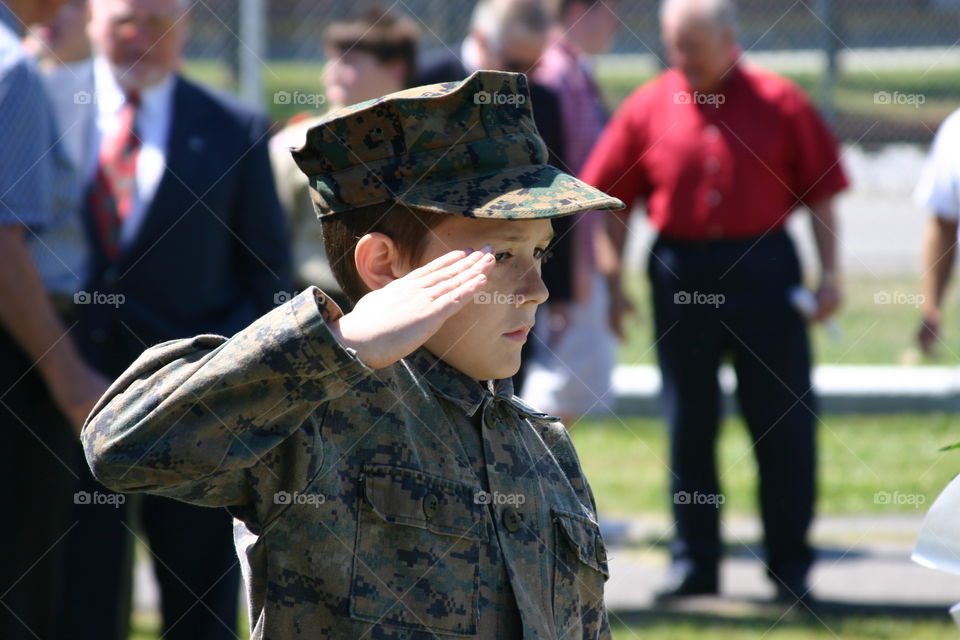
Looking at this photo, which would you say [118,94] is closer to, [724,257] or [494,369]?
[724,257]

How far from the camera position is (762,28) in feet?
38.7

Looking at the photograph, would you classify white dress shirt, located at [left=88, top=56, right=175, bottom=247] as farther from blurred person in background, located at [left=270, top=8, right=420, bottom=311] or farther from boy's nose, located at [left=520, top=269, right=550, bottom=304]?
boy's nose, located at [left=520, top=269, right=550, bottom=304]

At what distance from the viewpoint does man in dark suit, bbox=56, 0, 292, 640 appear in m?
3.83

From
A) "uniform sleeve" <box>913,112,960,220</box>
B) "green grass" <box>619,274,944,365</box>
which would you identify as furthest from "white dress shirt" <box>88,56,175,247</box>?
"green grass" <box>619,274,944,365</box>

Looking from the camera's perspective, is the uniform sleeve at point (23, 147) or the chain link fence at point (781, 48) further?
the chain link fence at point (781, 48)

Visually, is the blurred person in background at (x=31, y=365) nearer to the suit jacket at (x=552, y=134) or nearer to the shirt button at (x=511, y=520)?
the shirt button at (x=511, y=520)

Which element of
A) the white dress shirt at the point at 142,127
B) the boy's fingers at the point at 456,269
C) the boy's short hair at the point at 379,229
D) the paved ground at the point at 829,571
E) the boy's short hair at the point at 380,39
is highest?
the boy's short hair at the point at 380,39

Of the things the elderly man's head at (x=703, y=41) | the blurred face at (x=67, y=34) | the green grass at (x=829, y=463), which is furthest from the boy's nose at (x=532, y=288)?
the green grass at (x=829, y=463)

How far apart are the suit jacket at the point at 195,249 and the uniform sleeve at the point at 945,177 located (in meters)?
2.36

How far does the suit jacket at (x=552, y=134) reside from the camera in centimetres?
536

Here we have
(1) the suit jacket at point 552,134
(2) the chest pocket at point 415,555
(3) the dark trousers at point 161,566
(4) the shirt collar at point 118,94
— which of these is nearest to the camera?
(2) the chest pocket at point 415,555

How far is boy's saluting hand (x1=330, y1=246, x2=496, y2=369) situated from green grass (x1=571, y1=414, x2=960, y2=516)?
177 inches

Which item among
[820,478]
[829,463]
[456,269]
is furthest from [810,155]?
[456,269]

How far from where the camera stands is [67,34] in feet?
18.7
